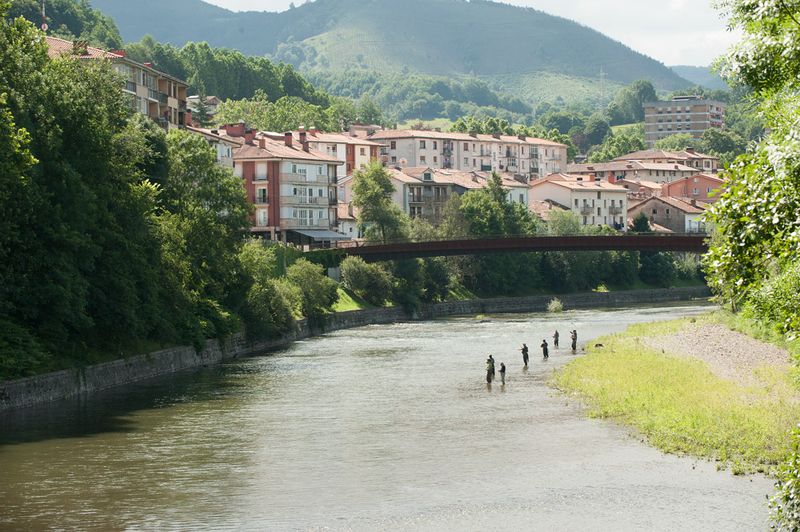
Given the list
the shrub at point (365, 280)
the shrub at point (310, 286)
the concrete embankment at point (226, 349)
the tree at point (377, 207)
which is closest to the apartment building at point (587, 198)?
the concrete embankment at point (226, 349)

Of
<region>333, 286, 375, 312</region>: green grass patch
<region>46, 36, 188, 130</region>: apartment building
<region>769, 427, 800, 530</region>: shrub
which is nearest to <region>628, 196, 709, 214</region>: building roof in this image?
<region>46, 36, 188, 130</region>: apartment building

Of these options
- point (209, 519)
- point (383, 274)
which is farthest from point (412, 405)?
point (383, 274)

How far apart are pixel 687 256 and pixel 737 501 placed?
374 ft

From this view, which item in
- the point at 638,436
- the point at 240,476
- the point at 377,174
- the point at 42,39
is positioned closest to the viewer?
the point at 240,476

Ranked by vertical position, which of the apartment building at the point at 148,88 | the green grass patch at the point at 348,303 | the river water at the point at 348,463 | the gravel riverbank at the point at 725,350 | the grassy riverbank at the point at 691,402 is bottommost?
the river water at the point at 348,463

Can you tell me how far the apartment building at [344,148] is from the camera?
150 metres

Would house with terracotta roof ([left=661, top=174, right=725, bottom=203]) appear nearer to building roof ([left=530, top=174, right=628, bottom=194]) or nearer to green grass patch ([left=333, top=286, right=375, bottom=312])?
building roof ([left=530, top=174, right=628, bottom=194])

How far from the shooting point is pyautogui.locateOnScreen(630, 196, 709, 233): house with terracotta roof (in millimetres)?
164375

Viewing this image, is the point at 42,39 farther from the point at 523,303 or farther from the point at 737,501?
the point at 523,303

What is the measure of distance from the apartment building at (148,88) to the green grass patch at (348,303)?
19083 mm

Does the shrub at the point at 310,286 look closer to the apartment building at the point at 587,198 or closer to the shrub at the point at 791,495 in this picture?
the shrub at the point at 791,495

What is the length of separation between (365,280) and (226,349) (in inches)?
1255

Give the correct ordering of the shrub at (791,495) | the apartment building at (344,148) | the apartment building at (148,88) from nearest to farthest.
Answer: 1. the shrub at (791,495)
2. the apartment building at (148,88)
3. the apartment building at (344,148)

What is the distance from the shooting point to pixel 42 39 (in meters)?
56.2
